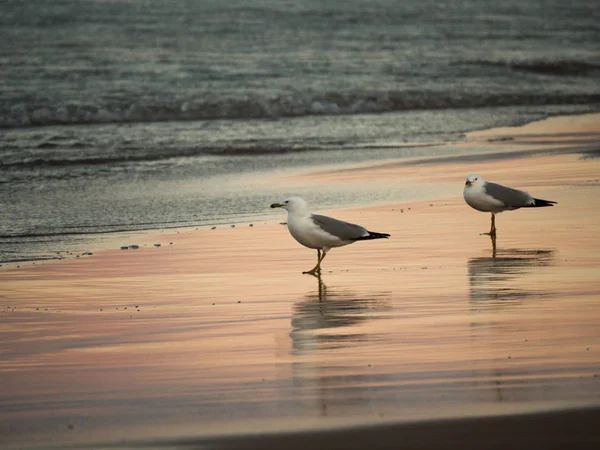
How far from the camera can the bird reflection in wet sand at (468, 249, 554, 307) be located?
6746 mm

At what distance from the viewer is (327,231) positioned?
26.6 feet

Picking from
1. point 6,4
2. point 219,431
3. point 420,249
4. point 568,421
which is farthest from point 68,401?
point 6,4

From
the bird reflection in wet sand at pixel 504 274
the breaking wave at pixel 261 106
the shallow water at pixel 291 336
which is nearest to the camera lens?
the shallow water at pixel 291 336

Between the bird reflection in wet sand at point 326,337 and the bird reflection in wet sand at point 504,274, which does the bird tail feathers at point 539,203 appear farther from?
the bird reflection in wet sand at point 326,337

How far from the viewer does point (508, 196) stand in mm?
9742

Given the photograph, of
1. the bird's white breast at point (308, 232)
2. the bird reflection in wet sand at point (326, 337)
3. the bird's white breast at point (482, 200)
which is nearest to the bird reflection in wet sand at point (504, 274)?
the bird reflection in wet sand at point (326, 337)

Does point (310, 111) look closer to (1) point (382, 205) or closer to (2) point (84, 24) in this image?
(1) point (382, 205)

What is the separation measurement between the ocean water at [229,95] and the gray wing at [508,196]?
1.85 m

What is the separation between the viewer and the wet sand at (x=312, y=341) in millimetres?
4453

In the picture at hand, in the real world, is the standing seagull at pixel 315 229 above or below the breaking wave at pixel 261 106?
below

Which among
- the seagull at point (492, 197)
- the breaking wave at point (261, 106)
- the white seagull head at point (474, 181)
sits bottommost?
the seagull at point (492, 197)

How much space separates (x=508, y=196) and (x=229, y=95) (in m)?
15.5

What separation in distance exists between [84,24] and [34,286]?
32.9 m

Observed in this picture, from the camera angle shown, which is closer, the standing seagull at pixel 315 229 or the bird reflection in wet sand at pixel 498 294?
the bird reflection in wet sand at pixel 498 294
